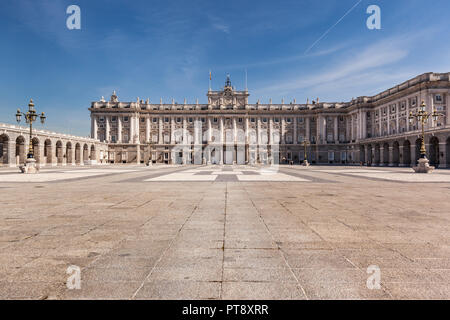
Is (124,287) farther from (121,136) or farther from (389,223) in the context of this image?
(121,136)

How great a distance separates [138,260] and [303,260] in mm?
2283

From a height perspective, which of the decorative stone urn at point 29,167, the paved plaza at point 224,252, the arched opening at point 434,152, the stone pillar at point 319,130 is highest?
the stone pillar at point 319,130

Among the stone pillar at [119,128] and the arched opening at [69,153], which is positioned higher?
the stone pillar at [119,128]

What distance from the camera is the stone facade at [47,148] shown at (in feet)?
131

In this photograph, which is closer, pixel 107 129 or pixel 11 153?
pixel 11 153

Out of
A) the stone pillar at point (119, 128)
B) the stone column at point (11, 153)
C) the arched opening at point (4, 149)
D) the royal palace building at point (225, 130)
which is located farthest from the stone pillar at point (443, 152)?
the stone pillar at point (119, 128)

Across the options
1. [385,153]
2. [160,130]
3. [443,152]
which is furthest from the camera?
[160,130]

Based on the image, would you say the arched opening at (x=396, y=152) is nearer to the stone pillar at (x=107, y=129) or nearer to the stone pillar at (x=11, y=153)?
the stone pillar at (x=11, y=153)

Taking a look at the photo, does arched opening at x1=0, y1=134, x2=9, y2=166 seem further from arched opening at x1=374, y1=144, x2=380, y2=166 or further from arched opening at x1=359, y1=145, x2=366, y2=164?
arched opening at x1=359, y1=145, x2=366, y2=164

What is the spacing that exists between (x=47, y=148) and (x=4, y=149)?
7535 millimetres

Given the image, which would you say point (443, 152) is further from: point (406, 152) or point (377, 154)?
point (377, 154)

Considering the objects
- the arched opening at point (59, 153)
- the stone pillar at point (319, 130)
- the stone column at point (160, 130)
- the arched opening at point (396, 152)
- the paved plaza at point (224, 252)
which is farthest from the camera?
the stone column at point (160, 130)

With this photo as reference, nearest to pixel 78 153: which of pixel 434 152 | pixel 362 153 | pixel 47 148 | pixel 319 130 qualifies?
pixel 47 148

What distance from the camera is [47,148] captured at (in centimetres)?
4888
